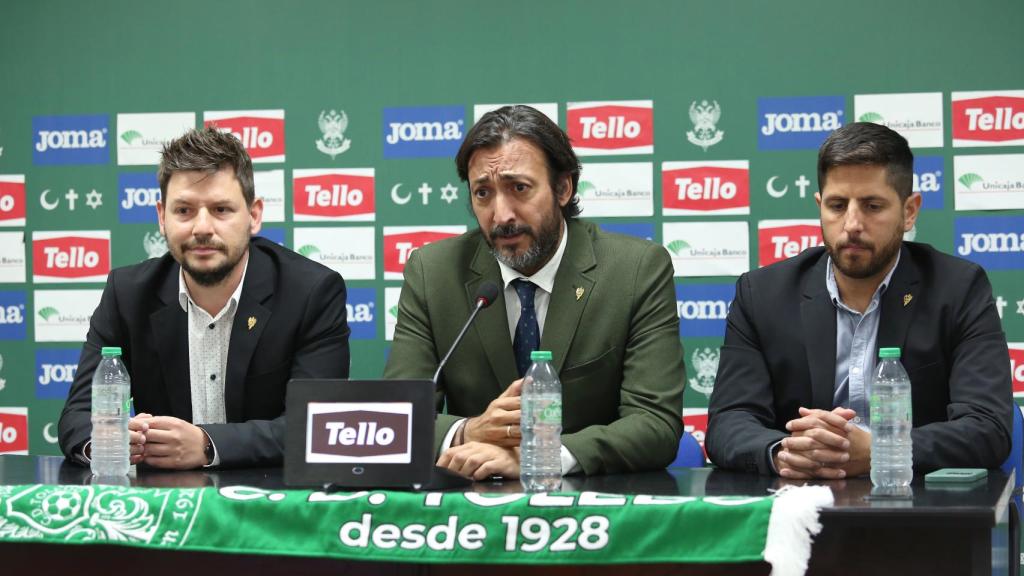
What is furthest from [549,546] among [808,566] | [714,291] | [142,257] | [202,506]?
[142,257]

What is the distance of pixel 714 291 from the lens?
14.3ft

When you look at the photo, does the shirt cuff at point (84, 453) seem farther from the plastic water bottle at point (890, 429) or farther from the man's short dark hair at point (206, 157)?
the plastic water bottle at point (890, 429)

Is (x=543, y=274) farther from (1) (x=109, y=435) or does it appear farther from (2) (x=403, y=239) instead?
(2) (x=403, y=239)

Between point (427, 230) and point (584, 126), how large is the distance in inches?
29.0

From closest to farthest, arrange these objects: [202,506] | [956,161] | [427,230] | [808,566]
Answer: [808,566] → [202,506] → [956,161] → [427,230]

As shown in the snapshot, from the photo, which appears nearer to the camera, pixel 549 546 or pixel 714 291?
pixel 549 546


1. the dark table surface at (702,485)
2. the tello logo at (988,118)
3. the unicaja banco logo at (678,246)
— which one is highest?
the tello logo at (988,118)

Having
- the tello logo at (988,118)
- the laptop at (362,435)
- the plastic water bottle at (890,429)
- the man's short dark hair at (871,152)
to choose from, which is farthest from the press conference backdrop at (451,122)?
the laptop at (362,435)

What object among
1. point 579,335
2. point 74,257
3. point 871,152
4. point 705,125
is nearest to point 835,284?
point 871,152

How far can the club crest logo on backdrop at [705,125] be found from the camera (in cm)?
435

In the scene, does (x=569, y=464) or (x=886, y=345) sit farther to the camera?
(x=886, y=345)

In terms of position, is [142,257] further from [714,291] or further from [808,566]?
[808,566]

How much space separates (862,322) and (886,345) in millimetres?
98

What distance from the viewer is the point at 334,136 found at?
4.54m
